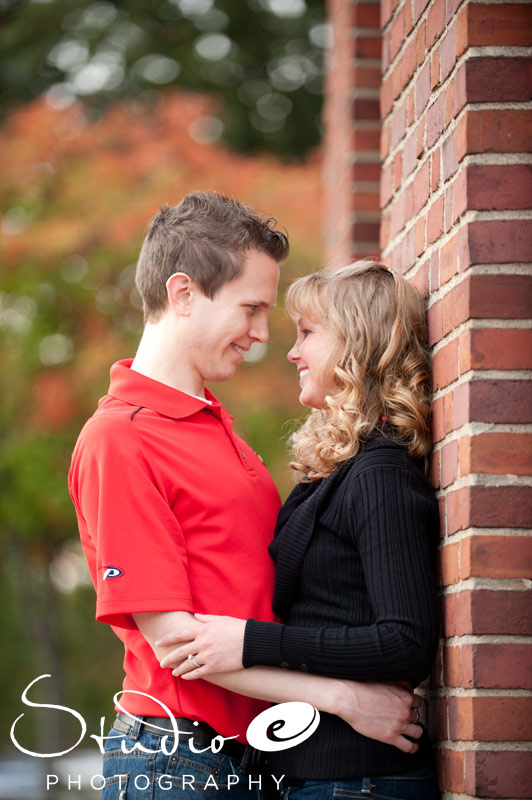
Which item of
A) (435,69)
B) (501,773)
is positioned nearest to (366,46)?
(435,69)

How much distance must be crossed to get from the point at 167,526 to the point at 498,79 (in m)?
1.29

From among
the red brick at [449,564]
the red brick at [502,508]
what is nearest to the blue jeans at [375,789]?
the red brick at [449,564]

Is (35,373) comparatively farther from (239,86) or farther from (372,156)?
(239,86)

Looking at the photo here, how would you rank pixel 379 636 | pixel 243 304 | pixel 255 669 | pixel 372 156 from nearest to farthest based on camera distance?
pixel 379 636
pixel 255 669
pixel 243 304
pixel 372 156

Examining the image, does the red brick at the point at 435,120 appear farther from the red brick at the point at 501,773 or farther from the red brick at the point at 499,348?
the red brick at the point at 501,773

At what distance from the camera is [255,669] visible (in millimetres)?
2260

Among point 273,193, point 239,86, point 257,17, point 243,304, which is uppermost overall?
point 257,17

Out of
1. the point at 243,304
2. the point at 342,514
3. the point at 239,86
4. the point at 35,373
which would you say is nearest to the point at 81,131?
the point at 35,373

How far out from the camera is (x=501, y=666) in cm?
208

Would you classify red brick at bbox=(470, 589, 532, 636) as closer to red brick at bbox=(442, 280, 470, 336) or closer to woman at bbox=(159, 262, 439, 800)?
woman at bbox=(159, 262, 439, 800)

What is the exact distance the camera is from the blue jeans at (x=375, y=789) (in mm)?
2203

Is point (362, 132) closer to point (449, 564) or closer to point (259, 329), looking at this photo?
point (259, 329)

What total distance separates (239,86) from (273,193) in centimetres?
501

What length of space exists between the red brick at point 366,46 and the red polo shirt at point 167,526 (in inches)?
97.6
